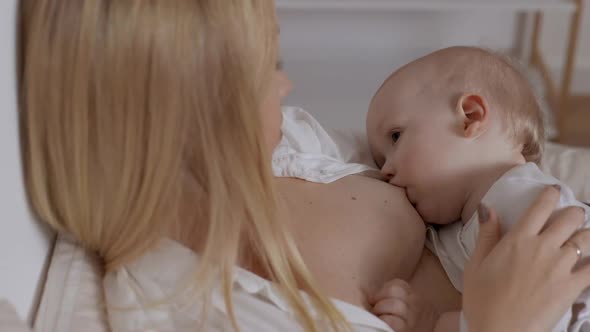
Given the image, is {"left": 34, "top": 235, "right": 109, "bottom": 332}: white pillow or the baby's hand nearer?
{"left": 34, "top": 235, "right": 109, "bottom": 332}: white pillow

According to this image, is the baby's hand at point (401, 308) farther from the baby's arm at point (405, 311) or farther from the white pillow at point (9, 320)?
the white pillow at point (9, 320)

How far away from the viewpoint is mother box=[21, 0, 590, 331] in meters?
0.78

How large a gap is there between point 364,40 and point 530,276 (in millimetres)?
2106

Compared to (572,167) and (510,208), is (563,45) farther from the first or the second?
(510,208)

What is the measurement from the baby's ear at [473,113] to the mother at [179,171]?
19cm

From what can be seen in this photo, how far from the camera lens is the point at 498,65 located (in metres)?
1.13

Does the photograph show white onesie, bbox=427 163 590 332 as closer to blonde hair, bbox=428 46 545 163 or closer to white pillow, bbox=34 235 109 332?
blonde hair, bbox=428 46 545 163

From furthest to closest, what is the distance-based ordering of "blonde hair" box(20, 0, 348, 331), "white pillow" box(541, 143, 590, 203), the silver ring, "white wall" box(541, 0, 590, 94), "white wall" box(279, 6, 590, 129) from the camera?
"white wall" box(541, 0, 590, 94) < "white wall" box(279, 6, 590, 129) < "white pillow" box(541, 143, 590, 203) < the silver ring < "blonde hair" box(20, 0, 348, 331)

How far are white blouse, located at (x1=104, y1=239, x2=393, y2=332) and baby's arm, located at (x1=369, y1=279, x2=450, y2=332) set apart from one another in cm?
6

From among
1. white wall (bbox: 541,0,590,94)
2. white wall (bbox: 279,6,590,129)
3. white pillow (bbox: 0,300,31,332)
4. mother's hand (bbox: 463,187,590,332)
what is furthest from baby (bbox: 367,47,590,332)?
white wall (bbox: 541,0,590,94)

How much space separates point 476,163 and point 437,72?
155 millimetres

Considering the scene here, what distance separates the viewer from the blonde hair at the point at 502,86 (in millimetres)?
1094

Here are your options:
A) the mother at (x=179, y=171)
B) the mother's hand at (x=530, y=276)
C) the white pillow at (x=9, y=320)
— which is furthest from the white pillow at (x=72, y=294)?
the mother's hand at (x=530, y=276)

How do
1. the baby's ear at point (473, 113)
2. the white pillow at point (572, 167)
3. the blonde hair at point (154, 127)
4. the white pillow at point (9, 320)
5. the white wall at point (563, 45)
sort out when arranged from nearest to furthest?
the white pillow at point (9, 320) < the blonde hair at point (154, 127) < the baby's ear at point (473, 113) < the white pillow at point (572, 167) < the white wall at point (563, 45)
